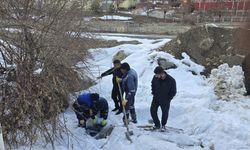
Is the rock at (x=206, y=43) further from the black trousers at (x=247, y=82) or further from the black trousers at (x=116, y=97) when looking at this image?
the black trousers at (x=116, y=97)

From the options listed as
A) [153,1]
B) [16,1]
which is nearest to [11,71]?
[16,1]

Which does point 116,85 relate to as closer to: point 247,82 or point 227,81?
point 247,82

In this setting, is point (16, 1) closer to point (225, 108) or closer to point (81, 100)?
point (81, 100)

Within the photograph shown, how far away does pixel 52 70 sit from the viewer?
25.3 feet

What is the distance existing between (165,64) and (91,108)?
610 centimetres

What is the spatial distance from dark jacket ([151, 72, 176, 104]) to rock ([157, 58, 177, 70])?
566 centimetres

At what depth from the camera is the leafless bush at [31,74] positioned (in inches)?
289

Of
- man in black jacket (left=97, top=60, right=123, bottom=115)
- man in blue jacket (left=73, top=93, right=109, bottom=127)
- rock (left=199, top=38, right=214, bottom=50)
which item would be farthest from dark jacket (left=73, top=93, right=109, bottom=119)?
rock (left=199, top=38, right=214, bottom=50)

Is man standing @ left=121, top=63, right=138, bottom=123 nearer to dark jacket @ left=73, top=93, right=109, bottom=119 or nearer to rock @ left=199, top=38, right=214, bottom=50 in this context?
dark jacket @ left=73, top=93, right=109, bottom=119

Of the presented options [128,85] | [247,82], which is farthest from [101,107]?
[247,82]

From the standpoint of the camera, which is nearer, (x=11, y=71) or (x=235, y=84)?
(x=11, y=71)

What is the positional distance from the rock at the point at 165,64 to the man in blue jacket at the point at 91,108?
227 inches

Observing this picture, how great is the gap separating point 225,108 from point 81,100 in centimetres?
397

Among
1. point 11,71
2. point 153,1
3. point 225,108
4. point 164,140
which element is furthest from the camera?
point 153,1
